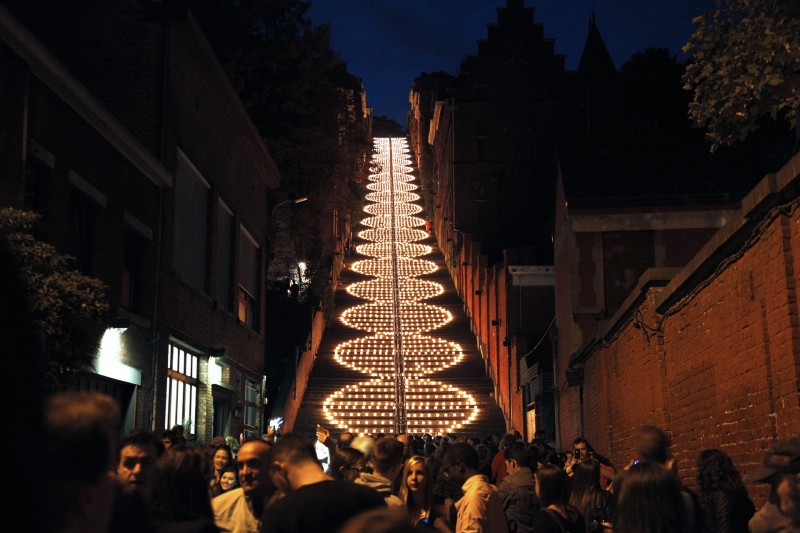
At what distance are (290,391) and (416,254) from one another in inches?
1315

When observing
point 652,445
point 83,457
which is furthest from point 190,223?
point 83,457

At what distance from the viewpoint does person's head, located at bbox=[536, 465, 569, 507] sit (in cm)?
758

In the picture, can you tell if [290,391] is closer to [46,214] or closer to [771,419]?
[46,214]

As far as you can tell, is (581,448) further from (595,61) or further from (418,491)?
(595,61)

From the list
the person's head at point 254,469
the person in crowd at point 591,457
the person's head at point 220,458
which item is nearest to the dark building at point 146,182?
the person's head at point 220,458

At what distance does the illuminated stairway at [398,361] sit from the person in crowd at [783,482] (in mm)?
28923

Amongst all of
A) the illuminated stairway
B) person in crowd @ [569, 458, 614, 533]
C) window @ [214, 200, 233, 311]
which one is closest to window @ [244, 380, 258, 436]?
the illuminated stairway

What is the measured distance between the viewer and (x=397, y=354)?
42000 mm

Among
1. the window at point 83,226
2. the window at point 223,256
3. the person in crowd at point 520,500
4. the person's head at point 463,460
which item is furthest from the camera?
the window at point 223,256

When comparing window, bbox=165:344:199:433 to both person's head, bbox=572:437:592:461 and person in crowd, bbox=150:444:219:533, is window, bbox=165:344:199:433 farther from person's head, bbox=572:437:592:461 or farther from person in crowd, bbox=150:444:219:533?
person in crowd, bbox=150:444:219:533

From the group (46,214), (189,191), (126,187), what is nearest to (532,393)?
(189,191)

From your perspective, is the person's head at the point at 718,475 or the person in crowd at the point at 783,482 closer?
the person in crowd at the point at 783,482

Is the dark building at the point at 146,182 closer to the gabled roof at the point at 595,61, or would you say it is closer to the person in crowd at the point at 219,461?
the person in crowd at the point at 219,461

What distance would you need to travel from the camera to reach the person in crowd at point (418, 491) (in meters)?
7.74
